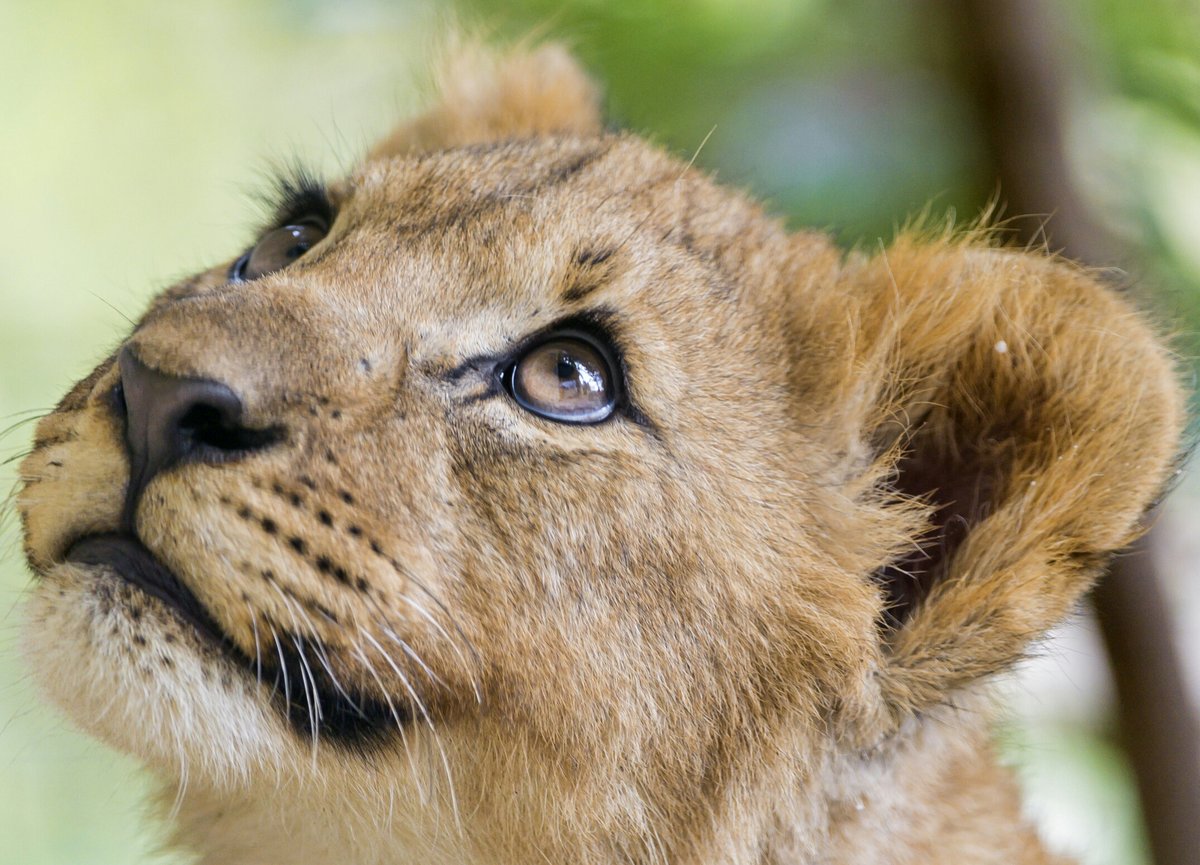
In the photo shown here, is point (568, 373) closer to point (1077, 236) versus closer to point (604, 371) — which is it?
point (604, 371)

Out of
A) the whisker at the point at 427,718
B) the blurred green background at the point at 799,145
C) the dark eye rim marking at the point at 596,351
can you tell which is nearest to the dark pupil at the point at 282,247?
the blurred green background at the point at 799,145

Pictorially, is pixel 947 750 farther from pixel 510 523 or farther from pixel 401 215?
pixel 401 215

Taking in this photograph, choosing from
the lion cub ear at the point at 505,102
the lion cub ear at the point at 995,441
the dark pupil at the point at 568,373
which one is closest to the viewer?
the lion cub ear at the point at 995,441

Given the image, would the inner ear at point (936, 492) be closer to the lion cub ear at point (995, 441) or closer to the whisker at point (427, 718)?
the lion cub ear at point (995, 441)

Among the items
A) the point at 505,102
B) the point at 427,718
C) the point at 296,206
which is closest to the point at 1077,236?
the point at 505,102

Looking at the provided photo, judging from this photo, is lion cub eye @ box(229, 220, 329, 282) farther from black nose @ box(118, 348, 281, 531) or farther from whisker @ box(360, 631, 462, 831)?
whisker @ box(360, 631, 462, 831)

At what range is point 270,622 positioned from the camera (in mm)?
1829

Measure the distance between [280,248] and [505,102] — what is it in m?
0.90

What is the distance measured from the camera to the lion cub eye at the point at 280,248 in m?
2.74

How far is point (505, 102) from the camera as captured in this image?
3.41 metres

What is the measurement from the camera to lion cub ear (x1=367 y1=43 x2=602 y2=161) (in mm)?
3354

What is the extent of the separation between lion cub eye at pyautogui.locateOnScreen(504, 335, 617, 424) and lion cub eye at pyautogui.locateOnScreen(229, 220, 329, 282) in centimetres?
76

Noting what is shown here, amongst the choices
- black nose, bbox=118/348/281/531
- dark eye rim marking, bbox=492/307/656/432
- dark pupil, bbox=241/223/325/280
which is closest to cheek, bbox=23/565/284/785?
black nose, bbox=118/348/281/531

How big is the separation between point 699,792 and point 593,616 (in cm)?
36
